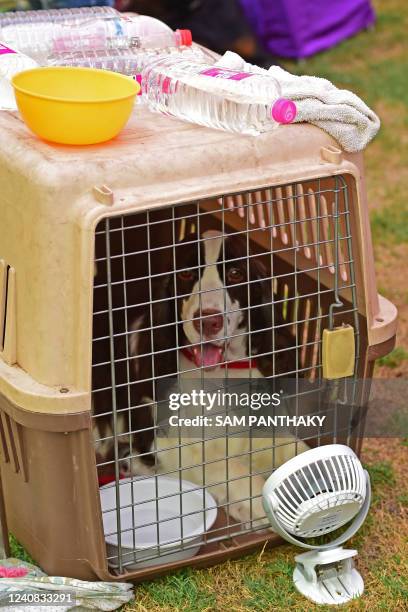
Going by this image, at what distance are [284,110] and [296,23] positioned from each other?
13.3 feet

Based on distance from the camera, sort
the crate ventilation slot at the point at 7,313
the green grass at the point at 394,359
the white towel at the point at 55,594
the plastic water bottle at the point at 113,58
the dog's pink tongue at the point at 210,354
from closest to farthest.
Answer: the crate ventilation slot at the point at 7,313 → the white towel at the point at 55,594 → the plastic water bottle at the point at 113,58 → the dog's pink tongue at the point at 210,354 → the green grass at the point at 394,359

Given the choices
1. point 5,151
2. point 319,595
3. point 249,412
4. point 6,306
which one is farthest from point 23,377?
point 319,595

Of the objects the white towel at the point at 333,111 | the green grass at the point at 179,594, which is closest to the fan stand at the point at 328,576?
the green grass at the point at 179,594

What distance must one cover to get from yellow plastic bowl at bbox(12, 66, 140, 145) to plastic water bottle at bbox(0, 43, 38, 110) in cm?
13

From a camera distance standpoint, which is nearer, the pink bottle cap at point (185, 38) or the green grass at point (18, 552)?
the green grass at point (18, 552)

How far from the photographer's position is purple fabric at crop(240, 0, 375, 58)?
587cm

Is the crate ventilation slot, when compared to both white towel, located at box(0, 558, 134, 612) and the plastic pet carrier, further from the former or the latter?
white towel, located at box(0, 558, 134, 612)

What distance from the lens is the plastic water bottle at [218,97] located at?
6.83ft

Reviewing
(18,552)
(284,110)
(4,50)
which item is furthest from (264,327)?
(4,50)

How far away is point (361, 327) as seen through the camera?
2232 mm

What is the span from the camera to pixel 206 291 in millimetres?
2090

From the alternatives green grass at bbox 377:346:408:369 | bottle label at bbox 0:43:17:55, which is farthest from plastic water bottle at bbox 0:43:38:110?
green grass at bbox 377:346:408:369

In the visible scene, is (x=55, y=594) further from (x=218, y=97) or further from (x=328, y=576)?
(x=218, y=97)

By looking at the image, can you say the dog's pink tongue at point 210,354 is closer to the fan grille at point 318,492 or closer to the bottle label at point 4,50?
the fan grille at point 318,492
